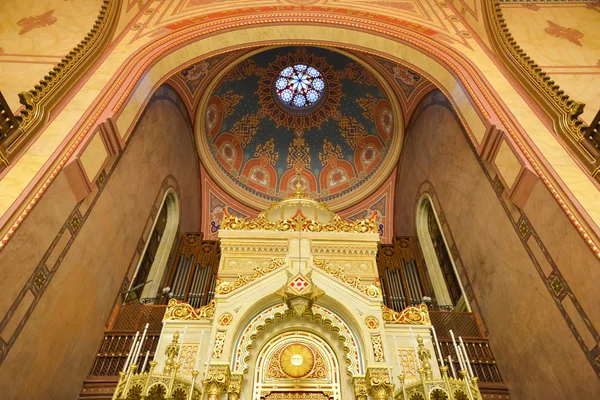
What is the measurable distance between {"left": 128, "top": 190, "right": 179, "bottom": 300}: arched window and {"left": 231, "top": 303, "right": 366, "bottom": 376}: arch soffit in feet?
13.0

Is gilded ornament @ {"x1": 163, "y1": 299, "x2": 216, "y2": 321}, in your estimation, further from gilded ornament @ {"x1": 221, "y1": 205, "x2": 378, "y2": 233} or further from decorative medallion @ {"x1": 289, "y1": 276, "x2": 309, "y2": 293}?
gilded ornament @ {"x1": 221, "y1": 205, "x2": 378, "y2": 233}

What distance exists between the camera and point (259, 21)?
9445 millimetres

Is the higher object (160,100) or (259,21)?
(259,21)

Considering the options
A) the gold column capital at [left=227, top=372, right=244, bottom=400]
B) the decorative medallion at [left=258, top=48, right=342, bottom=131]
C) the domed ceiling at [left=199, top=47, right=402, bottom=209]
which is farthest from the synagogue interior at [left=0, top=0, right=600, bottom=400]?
the decorative medallion at [left=258, top=48, right=342, bottom=131]

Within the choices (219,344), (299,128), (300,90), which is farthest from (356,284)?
(300,90)

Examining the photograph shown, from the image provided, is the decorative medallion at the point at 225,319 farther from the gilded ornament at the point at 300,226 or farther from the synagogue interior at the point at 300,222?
the gilded ornament at the point at 300,226

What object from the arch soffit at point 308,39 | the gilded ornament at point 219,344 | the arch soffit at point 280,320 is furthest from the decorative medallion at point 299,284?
the arch soffit at point 308,39

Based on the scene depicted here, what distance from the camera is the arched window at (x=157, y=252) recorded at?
29.9 ft

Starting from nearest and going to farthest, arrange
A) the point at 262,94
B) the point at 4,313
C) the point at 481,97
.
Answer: the point at 4,313 < the point at 481,97 < the point at 262,94

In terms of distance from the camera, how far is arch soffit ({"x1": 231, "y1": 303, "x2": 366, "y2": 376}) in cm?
490

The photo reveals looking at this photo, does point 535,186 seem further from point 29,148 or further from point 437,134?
point 29,148

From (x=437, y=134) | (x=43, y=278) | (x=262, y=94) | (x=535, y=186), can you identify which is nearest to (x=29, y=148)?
(x=43, y=278)

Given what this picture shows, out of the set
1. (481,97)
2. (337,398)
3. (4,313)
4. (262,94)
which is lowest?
(337,398)

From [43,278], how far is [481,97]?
23.7 ft
